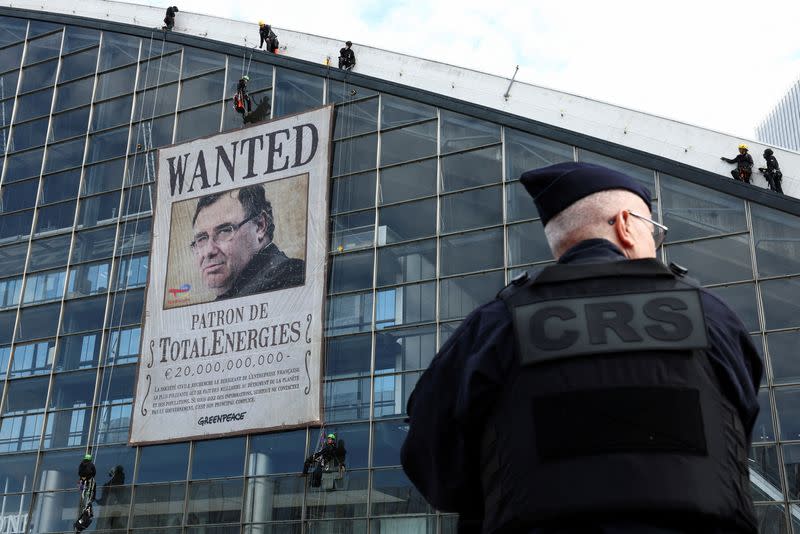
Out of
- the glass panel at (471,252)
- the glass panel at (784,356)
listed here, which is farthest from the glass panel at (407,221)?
the glass panel at (784,356)

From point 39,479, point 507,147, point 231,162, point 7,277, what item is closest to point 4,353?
point 7,277

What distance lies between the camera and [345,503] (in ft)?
57.0

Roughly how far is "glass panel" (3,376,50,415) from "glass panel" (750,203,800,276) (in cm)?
1564

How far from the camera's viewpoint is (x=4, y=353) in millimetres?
22312

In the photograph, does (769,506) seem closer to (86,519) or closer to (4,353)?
(86,519)

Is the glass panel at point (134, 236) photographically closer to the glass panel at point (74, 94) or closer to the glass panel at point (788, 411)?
the glass panel at point (74, 94)

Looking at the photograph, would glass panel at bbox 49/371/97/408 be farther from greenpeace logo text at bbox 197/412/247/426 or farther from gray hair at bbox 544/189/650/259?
gray hair at bbox 544/189/650/259

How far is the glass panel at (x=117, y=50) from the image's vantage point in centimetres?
2436

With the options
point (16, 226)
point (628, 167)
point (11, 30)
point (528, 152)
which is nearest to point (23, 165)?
point (16, 226)

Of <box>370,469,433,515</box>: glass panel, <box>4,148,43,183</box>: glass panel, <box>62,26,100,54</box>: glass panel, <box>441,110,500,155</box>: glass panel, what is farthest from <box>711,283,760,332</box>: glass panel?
<box>62,26,100,54</box>: glass panel

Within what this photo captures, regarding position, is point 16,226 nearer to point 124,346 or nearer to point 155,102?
point 155,102

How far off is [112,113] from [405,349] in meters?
11.1

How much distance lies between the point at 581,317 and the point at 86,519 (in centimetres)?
1872

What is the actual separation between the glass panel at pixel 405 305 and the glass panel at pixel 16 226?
1043 centimetres
